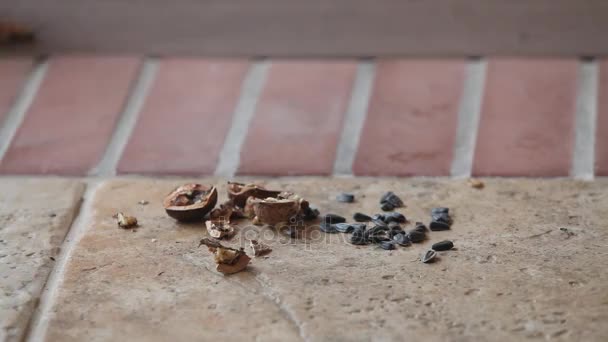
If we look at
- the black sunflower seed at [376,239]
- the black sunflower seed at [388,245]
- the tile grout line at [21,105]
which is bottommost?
the black sunflower seed at [388,245]

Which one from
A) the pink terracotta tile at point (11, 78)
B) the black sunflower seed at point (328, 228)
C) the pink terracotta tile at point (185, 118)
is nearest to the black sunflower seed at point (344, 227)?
the black sunflower seed at point (328, 228)

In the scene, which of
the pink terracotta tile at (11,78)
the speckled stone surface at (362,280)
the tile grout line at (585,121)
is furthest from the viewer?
the pink terracotta tile at (11,78)

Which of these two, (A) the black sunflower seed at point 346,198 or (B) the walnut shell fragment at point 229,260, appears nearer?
(B) the walnut shell fragment at point 229,260

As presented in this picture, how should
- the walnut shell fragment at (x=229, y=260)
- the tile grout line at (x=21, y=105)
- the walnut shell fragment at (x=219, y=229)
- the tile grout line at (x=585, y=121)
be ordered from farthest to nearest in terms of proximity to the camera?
the tile grout line at (x=21, y=105) → the tile grout line at (x=585, y=121) → the walnut shell fragment at (x=219, y=229) → the walnut shell fragment at (x=229, y=260)

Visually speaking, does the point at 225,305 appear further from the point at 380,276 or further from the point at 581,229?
the point at 581,229

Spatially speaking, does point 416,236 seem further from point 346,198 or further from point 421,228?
point 346,198

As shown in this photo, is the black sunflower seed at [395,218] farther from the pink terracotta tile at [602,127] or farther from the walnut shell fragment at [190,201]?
the pink terracotta tile at [602,127]

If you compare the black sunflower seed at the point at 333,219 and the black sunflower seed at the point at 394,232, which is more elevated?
the black sunflower seed at the point at 333,219
